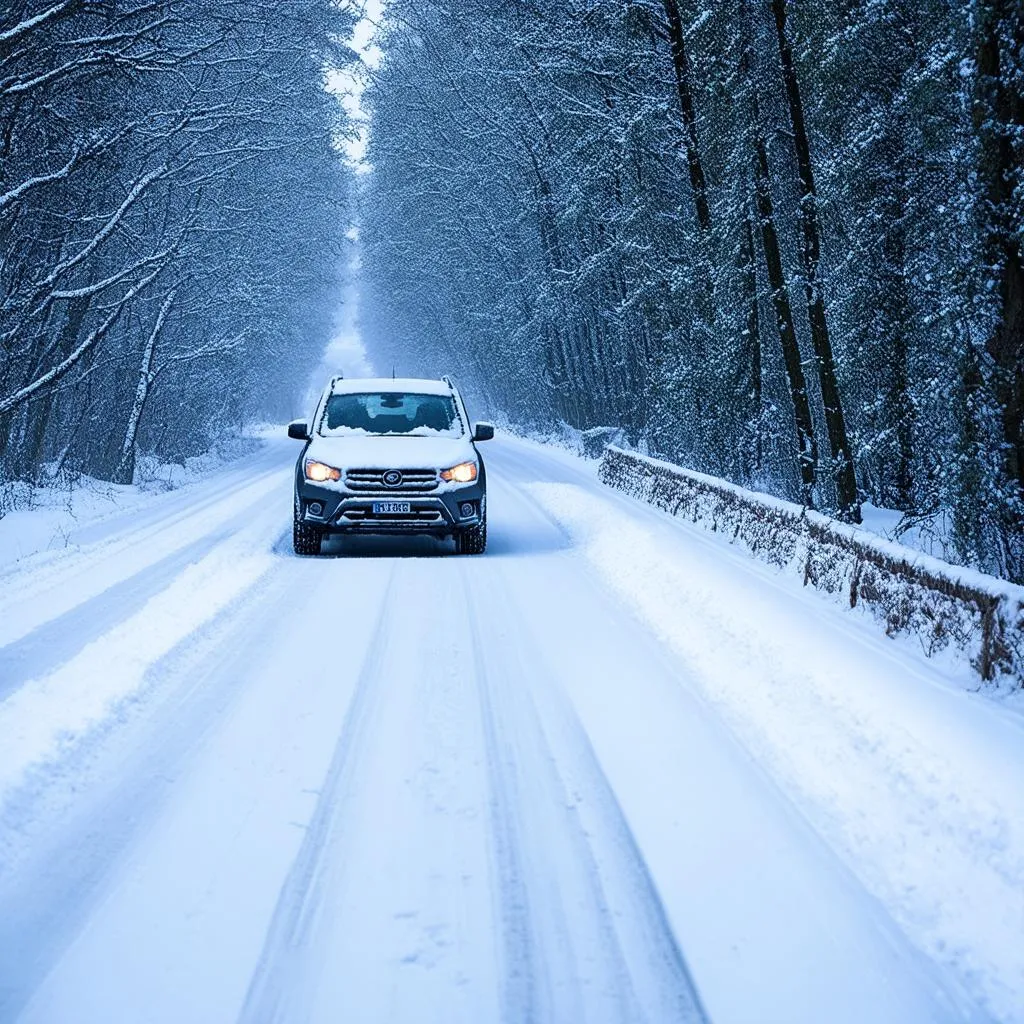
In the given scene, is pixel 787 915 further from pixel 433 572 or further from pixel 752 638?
pixel 433 572

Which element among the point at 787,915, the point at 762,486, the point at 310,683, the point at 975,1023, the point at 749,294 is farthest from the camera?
the point at 762,486

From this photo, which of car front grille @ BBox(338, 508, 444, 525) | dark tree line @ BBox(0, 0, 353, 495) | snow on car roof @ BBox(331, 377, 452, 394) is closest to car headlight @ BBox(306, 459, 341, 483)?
car front grille @ BBox(338, 508, 444, 525)

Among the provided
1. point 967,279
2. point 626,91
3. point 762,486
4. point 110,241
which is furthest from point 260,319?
point 967,279

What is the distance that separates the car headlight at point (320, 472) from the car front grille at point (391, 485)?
150 mm

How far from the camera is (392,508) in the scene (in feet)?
36.2

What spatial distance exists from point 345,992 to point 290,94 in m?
18.8

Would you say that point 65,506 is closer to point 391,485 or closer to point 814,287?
point 391,485

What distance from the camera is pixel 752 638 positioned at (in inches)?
274

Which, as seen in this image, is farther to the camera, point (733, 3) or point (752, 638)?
point (733, 3)

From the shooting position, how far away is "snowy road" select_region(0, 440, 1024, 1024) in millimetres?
2895

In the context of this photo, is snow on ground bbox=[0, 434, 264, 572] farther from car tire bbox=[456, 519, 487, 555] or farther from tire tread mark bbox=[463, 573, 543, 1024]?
tire tread mark bbox=[463, 573, 543, 1024]

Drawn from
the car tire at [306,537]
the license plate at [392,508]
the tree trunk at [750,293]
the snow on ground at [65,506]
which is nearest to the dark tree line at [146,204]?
the snow on ground at [65,506]

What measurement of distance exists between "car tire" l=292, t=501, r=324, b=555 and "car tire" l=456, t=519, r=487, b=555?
Result: 5.15ft

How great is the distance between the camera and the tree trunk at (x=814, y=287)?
12.5 metres
